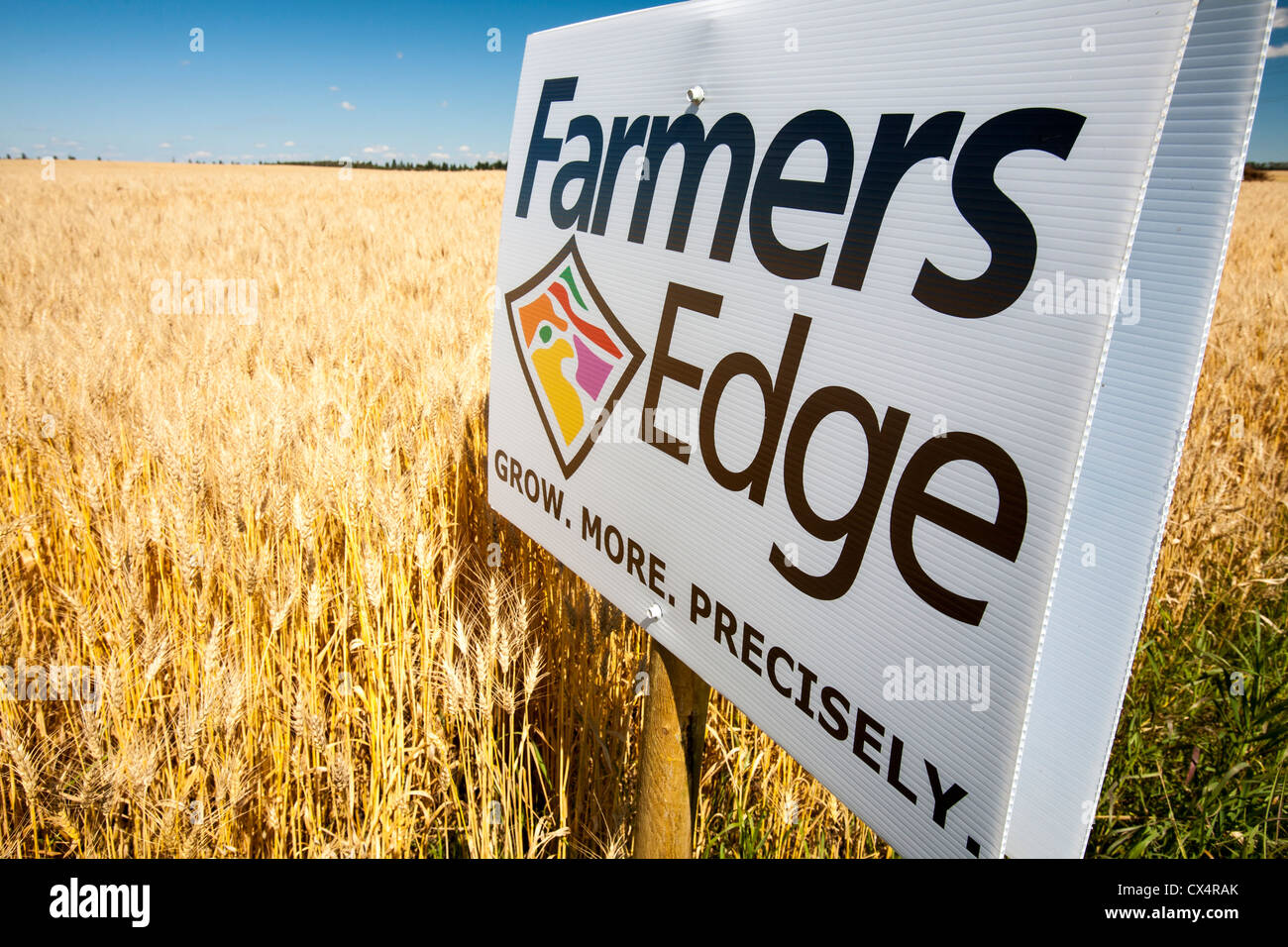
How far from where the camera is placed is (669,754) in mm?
1045

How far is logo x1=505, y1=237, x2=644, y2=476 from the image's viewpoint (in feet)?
3.41

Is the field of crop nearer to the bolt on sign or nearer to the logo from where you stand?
the logo

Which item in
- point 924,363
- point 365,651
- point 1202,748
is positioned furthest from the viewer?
point 1202,748

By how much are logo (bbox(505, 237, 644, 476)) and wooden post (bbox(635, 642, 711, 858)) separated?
0.38m

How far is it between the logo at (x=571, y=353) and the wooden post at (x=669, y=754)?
378mm

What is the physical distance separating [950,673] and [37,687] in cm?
189

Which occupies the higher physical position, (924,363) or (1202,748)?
(924,363)

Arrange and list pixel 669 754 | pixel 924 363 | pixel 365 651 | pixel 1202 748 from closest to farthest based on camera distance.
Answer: pixel 924 363
pixel 669 754
pixel 365 651
pixel 1202 748

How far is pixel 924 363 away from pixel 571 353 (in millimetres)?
644

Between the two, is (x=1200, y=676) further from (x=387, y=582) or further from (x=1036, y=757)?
(x=387, y=582)

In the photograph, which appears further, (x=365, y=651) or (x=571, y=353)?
(x=365, y=651)

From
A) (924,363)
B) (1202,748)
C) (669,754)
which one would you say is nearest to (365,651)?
(669,754)

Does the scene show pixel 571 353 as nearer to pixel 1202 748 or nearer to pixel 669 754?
pixel 669 754

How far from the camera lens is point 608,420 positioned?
1.05 m
